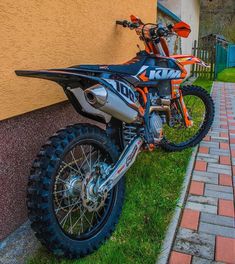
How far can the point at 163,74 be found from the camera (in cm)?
276

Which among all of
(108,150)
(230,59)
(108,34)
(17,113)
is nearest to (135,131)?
(108,150)

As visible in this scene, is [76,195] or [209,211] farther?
[209,211]

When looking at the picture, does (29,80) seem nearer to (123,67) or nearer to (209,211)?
(123,67)

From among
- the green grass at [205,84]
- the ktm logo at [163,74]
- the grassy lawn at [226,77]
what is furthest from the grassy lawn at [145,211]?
the grassy lawn at [226,77]

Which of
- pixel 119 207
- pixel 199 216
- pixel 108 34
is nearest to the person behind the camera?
pixel 119 207

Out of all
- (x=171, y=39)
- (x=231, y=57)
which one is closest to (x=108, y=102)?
(x=171, y=39)

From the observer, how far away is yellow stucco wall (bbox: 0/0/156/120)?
192 cm

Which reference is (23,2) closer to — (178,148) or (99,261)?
(99,261)

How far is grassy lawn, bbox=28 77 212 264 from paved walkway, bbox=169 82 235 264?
0.12m

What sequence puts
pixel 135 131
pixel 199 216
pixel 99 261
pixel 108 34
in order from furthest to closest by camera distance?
pixel 108 34, pixel 135 131, pixel 199 216, pixel 99 261

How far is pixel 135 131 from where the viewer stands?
2.61 m

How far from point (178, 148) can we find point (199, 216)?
1.30 meters

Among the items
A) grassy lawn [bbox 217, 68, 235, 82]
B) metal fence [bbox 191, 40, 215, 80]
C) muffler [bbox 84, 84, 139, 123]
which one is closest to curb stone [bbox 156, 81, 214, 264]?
muffler [bbox 84, 84, 139, 123]

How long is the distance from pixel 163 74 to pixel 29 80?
1.17 meters
